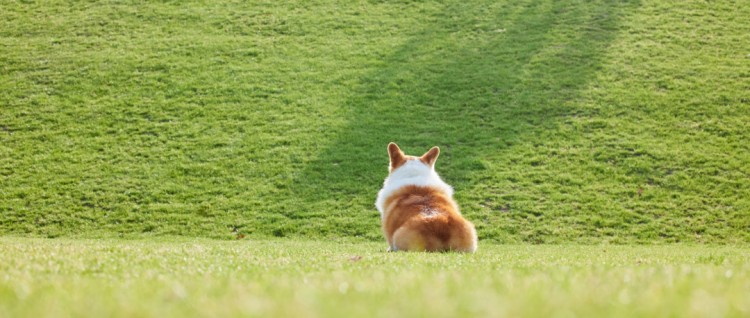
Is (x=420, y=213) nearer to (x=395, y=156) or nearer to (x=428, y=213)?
(x=428, y=213)

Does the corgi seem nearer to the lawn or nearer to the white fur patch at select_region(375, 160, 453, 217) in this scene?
the white fur patch at select_region(375, 160, 453, 217)

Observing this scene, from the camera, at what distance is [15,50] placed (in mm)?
29828

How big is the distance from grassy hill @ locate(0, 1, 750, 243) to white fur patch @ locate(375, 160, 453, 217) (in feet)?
24.7

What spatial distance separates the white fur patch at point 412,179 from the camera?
10594mm

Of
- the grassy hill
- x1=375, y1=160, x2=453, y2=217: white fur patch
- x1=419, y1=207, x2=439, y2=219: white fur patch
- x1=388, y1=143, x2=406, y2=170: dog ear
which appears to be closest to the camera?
x1=419, y1=207, x2=439, y2=219: white fur patch

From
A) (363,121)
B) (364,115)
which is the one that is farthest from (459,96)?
(363,121)

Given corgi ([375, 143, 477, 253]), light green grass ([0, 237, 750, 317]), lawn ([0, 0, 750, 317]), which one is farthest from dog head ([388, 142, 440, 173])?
light green grass ([0, 237, 750, 317])

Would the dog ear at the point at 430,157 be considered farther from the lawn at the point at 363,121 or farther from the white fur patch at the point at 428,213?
the lawn at the point at 363,121

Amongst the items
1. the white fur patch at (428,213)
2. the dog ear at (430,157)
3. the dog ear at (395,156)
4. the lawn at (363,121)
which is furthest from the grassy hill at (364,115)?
the white fur patch at (428,213)

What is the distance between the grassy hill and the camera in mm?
19281

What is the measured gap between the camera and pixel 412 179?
35.0ft

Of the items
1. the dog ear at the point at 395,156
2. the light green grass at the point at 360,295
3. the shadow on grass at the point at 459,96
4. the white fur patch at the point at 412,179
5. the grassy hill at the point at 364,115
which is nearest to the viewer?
the light green grass at the point at 360,295

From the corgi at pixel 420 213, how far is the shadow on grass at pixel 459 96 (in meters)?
7.64

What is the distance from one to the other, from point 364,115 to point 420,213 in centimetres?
1612
